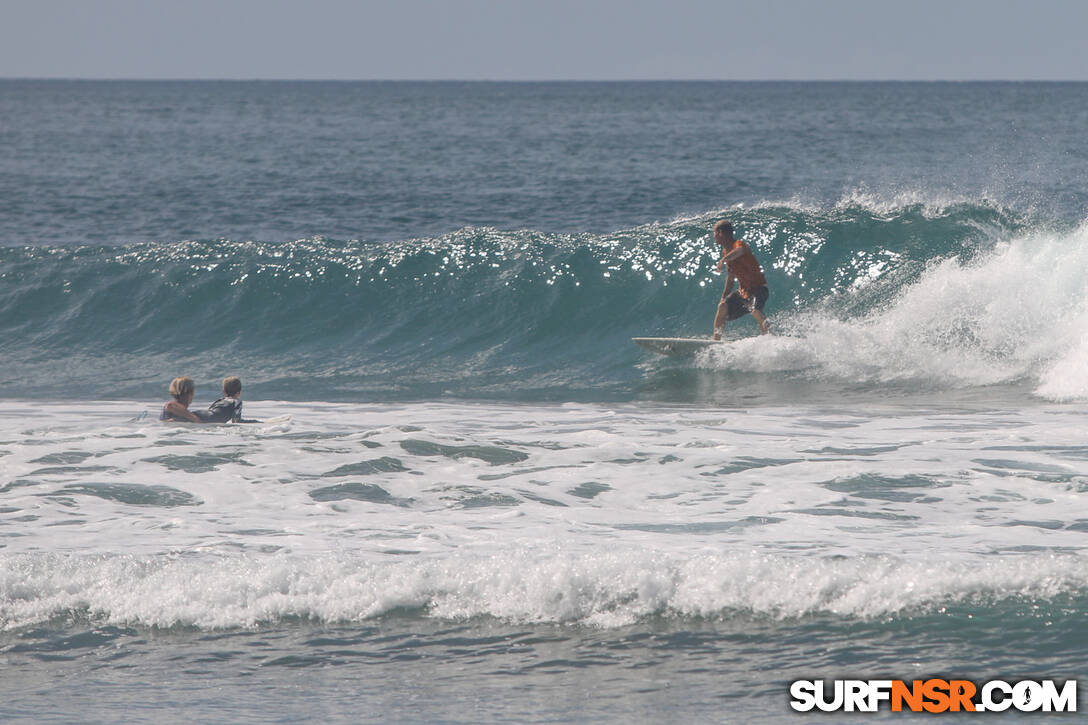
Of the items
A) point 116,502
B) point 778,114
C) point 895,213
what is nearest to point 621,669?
point 116,502

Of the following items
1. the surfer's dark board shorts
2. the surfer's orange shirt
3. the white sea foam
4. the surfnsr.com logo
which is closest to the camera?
the surfnsr.com logo

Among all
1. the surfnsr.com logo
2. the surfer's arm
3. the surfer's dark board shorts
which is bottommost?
the surfnsr.com logo

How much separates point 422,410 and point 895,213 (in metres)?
9.94

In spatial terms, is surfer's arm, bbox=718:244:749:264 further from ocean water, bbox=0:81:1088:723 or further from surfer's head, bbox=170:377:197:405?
surfer's head, bbox=170:377:197:405

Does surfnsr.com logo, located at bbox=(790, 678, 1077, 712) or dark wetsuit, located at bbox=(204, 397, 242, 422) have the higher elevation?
dark wetsuit, located at bbox=(204, 397, 242, 422)

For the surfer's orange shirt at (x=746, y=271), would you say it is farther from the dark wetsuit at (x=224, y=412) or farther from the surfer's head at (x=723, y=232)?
the dark wetsuit at (x=224, y=412)

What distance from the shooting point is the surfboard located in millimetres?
14191

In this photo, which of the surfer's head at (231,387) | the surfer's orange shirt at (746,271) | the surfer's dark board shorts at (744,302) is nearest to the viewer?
the surfer's head at (231,387)

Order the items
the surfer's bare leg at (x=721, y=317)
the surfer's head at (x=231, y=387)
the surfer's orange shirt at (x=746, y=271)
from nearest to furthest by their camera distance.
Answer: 1. the surfer's head at (x=231, y=387)
2. the surfer's orange shirt at (x=746, y=271)
3. the surfer's bare leg at (x=721, y=317)

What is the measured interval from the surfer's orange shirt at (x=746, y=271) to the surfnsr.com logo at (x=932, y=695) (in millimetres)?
8707

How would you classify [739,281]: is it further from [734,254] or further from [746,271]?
[734,254]

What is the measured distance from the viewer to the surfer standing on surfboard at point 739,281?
13773mm

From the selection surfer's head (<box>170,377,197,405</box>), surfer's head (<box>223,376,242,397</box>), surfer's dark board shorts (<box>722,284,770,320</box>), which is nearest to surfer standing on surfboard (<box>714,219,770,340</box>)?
surfer's dark board shorts (<box>722,284,770,320</box>)

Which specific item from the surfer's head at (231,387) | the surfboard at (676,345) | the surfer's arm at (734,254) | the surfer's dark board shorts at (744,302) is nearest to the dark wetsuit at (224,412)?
the surfer's head at (231,387)
